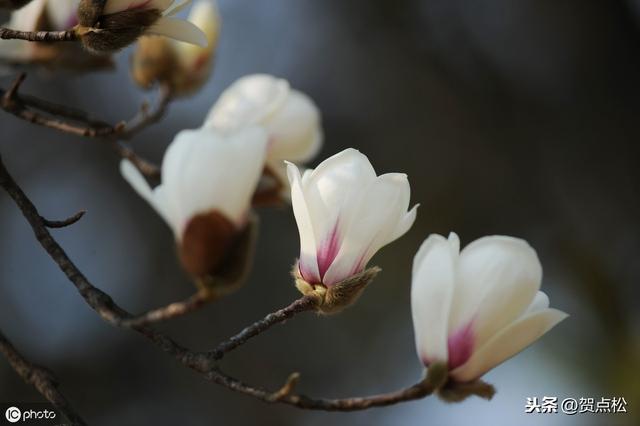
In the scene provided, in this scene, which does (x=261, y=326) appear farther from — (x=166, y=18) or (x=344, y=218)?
(x=166, y=18)

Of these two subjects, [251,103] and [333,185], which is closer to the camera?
[333,185]

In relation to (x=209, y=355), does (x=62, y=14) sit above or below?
above

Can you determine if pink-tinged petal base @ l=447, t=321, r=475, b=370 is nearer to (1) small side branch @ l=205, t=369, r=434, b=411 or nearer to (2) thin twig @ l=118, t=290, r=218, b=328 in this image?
(1) small side branch @ l=205, t=369, r=434, b=411

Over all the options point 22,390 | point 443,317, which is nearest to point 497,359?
point 443,317

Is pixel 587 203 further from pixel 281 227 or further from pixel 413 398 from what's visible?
pixel 413 398

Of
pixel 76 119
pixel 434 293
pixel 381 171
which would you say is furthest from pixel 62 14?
pixel 381 171

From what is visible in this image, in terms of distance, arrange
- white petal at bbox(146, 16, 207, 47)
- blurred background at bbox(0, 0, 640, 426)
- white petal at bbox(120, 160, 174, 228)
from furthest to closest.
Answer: blurred background at bbox(0, 0, 640, 426) < white petal at bbox(146, 16, 207, 47) < white petal at bbox(120, 160, 174, 228)

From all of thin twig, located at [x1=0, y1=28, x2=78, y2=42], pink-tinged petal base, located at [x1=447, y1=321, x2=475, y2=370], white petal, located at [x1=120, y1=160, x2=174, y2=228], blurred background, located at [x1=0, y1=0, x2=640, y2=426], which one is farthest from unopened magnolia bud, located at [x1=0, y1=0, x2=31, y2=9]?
blurred background, located at [x1=0, y1=0, x2=640, y2=426]
